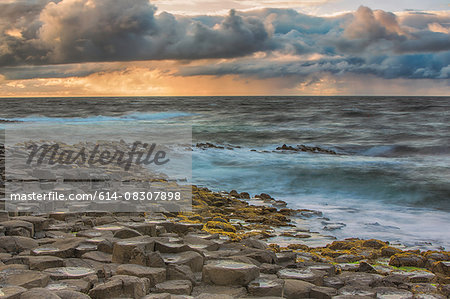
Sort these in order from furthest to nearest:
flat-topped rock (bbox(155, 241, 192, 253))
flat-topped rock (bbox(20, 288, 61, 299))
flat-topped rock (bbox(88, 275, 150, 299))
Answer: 1. flat-topped rock (bbox(155, 241, 192, 253))
2. flat-topped rock (bbox(88, 275, 150, 299))
3. flat-topped rock (bbox(20, 288, 61, 299))

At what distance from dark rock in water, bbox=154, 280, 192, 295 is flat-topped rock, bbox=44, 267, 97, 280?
1.85 feet

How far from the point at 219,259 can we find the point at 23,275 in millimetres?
1476

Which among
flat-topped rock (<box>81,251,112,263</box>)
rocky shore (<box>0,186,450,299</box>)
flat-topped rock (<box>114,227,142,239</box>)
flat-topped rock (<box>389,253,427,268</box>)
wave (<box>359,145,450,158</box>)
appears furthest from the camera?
wave (<box>359,145,450,158</box>)

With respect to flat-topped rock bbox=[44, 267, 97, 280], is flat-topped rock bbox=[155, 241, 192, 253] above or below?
above

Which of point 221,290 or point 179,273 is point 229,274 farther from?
point 179,273

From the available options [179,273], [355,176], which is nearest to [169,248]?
[179,273]

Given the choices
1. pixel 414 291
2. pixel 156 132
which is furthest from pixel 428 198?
pixel 156 132

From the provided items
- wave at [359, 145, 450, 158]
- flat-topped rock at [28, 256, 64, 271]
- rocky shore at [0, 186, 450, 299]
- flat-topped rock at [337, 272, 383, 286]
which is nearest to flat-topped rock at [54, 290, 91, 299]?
rocky shore at [0, 186, 450, 299]

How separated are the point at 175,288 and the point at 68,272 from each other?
83cm

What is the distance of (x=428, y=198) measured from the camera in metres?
10.1

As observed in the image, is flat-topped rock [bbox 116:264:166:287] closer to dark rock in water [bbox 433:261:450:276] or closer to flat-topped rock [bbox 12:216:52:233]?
flat-topped rock [bbox 12:216:52:233]

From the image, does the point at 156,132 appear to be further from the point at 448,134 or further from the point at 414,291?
the point at 414,291

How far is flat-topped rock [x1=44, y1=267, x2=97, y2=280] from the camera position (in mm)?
3082

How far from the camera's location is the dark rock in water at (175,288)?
9.72ft
